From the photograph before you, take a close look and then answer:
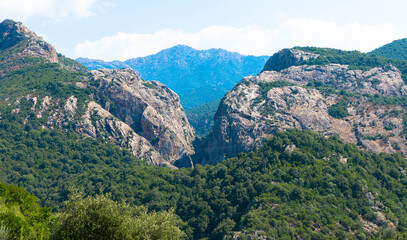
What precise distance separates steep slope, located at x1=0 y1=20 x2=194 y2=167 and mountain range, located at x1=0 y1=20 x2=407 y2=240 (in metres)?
0.55

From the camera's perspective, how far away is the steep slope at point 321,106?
130 metres

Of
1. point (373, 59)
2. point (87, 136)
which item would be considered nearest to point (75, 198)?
point (87, 136)

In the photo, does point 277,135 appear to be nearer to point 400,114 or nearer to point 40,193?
point 400,114

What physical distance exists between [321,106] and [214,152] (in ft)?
157

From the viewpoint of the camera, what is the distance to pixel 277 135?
108 meters

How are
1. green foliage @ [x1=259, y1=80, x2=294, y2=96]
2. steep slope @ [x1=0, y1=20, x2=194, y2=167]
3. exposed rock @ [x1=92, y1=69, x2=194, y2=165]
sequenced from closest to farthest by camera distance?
steep slope @ [x1=0, y1=20, x2=194, y2=167], green foliage @ [x1=259, y1=80, x2=294, y2=96], exposed rock @ [x1=92, y1=69, x2=194, y2=165]

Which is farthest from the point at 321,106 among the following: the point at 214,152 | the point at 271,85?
the point at 214,152

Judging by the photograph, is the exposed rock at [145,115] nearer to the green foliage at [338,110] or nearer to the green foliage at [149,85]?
the green foliage at [149,85]

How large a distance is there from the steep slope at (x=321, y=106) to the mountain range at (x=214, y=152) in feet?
1.84

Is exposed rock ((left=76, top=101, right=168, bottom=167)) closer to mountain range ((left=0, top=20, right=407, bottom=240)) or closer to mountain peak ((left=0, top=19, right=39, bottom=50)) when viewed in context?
mountain range ((left=0, top=20, right=407, bottom=240))

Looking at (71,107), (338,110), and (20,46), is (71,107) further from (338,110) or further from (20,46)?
(338,110)

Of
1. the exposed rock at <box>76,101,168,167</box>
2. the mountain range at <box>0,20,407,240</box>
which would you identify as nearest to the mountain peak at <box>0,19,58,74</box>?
the mountain range at <box>0,20,407,240</box>

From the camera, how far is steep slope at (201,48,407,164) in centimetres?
12950

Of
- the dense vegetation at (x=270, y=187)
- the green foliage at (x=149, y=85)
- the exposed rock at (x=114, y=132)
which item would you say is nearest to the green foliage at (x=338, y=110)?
the dense vegetation at (x=270, y=187)
